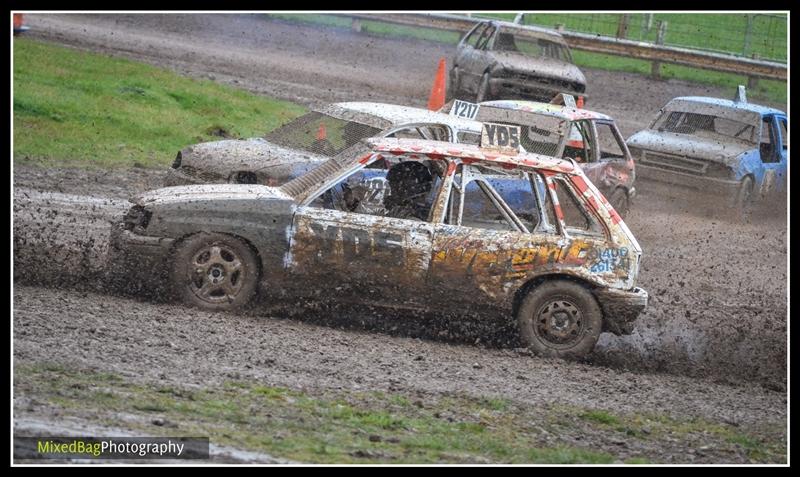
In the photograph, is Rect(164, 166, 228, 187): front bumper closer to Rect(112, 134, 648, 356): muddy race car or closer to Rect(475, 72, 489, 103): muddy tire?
Rect(112, 134, 648, 356): muddy race car

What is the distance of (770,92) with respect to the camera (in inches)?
1067

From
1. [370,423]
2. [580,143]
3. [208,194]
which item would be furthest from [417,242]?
[580,143]

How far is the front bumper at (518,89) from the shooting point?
20203 millimetres

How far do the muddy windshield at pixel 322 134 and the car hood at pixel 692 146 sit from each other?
20.2ft

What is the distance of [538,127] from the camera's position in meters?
14.0

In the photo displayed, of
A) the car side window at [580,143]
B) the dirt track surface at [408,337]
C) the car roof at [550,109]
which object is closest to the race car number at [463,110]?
the car roof at [550,109]

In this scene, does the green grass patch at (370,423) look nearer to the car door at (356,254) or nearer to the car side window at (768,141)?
the car door at (356,254)

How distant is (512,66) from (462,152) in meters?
11.5

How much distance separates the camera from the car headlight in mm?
8703

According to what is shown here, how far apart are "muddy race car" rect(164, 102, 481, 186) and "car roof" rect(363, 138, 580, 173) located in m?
1.93

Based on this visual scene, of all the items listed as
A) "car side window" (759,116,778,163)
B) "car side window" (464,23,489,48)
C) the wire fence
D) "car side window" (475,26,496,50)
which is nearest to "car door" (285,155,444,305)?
"car side window" (759,116,778,163)

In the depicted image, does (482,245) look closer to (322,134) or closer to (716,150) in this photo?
(322,134)
